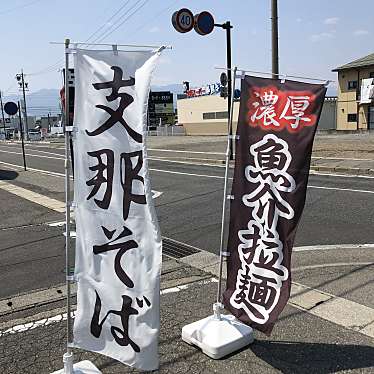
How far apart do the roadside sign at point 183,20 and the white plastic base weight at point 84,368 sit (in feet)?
45.5

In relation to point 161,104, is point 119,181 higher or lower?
lower

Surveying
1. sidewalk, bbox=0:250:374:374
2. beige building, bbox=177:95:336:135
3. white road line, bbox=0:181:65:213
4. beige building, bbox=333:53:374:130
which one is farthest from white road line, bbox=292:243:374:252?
beige building, bbox=177:95:336:135

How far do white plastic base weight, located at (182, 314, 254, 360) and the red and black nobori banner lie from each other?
0.55ft

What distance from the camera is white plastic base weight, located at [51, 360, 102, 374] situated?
10.0 ft

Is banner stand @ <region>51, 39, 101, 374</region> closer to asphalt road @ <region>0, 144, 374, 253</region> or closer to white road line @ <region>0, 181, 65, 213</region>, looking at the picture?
asphalt road @ <region>0, 144, 374, 253</region>

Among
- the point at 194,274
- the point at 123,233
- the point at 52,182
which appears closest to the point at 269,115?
the point at 123,233

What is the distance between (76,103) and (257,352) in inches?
95.6

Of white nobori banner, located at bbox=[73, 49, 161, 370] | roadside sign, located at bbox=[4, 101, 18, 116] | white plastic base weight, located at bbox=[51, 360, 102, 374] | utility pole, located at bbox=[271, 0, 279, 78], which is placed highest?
utility pole, located at bbox=[271, 0, 279, 78]

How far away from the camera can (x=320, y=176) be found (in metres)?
13.1

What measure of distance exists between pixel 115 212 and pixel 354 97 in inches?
1502

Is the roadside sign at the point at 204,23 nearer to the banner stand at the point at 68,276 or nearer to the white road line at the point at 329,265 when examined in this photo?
the white road line at the point at 329,265

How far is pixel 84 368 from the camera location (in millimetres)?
3129

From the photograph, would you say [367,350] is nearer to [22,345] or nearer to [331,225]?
[22,345]

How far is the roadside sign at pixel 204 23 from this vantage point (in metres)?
15.4
